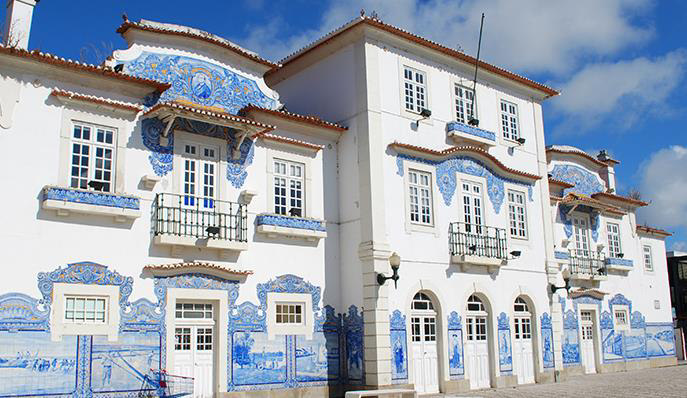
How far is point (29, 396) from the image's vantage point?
40.3 feet

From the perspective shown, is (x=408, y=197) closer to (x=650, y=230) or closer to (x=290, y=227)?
(x=290, y=227)

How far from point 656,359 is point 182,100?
20109 mm

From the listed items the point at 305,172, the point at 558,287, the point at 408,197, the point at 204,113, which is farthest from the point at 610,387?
the point at 204,113

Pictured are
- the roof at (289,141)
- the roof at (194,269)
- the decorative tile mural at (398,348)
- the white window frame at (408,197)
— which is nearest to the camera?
the roof at (194,269)

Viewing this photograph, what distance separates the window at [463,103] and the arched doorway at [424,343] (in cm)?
522

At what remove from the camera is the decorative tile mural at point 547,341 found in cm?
2069

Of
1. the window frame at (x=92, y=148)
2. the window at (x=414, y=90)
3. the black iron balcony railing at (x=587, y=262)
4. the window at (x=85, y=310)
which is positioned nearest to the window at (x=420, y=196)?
the window at (x=414, y=90)

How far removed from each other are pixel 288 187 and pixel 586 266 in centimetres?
1196

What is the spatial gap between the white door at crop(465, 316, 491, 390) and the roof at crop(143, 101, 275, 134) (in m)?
7.66

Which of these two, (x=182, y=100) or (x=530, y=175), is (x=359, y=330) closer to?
(x=182, y=100)

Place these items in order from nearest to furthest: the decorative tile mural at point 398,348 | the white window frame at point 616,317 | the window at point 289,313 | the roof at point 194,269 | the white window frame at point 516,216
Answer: the roof at point 194,269 < the window at point 289,313 < the decorative tile mural at point 398,348 < the white window frame at point 516,216 < the white window frame at point 616,317

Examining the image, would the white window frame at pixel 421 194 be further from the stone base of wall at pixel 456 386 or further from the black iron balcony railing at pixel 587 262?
the black iron balcony railing at pixel 587 262

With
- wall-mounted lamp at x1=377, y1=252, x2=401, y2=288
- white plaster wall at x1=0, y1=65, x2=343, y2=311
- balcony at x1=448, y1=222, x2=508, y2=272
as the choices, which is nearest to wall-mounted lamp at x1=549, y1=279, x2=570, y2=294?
balcony at x1=448, y1=222, x2=508, y2=272

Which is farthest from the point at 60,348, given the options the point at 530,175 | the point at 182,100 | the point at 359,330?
the point at 530,175
